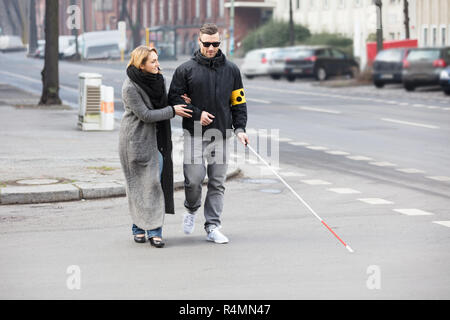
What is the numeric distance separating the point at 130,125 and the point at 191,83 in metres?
0.57

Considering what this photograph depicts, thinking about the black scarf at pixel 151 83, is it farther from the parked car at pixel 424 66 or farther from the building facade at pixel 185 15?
the building facade at pixel 185 15

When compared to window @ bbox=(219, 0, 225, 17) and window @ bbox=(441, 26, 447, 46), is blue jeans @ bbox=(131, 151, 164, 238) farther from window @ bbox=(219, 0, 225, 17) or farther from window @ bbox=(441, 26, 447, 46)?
window @ bbox=(219, 0, 225, 17)

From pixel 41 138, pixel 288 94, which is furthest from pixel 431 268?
pixel 288 94

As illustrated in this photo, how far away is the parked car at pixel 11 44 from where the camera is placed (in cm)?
10025

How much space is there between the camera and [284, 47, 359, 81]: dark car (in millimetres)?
43375

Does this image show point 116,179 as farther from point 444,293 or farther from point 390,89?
point 390,89

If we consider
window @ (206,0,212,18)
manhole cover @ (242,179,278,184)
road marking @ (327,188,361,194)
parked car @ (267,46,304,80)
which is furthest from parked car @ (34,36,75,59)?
road marking @ (327,188,361,194)

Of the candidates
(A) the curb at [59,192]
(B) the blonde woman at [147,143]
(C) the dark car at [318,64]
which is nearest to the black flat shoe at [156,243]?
(B) the blonde woman at [147,143]

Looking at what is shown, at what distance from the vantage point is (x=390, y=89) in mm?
36750

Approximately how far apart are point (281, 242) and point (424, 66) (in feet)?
88.7

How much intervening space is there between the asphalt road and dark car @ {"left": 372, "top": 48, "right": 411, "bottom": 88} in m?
21.0

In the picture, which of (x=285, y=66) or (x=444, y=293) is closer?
(x=444, y=293)

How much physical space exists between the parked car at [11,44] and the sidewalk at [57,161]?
8097 centimetres
